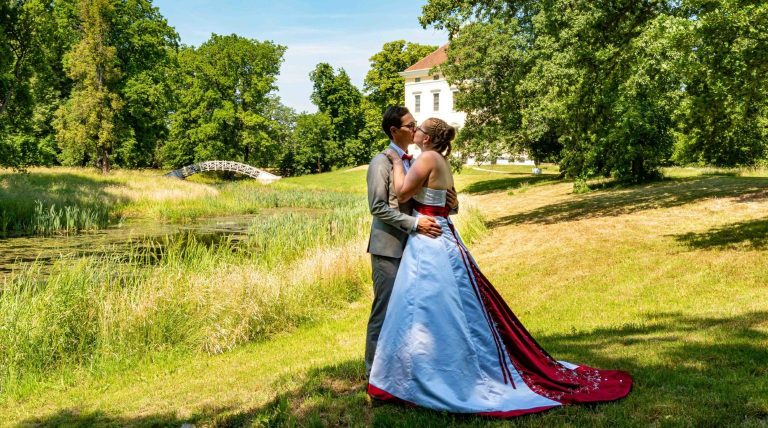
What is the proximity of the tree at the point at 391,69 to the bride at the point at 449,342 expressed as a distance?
59722mm

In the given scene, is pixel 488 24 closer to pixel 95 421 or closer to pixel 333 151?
pixel 95 421

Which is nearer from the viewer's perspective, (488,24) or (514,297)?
(514,297)

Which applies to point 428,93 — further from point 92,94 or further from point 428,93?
point 92,94

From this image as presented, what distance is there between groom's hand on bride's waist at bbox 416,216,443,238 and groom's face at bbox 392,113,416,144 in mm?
691

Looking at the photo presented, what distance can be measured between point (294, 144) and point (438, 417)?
63223 mm

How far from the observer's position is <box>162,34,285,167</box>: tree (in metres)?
49.2

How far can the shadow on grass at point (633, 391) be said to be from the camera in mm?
3941

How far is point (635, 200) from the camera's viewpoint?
719 inches

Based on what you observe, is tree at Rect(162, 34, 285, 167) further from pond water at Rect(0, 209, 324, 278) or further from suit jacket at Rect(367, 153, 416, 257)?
suit jacket at Rect(367, 153, 416, 257)

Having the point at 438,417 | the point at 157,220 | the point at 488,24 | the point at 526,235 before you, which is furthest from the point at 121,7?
the point at 438,417

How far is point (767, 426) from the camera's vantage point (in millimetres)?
3584

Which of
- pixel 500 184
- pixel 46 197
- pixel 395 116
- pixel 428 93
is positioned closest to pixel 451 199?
pixel 395 116

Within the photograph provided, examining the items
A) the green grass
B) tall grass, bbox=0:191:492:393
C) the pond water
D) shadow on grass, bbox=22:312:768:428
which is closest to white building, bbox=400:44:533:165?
the pond water

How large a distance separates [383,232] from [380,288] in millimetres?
450
